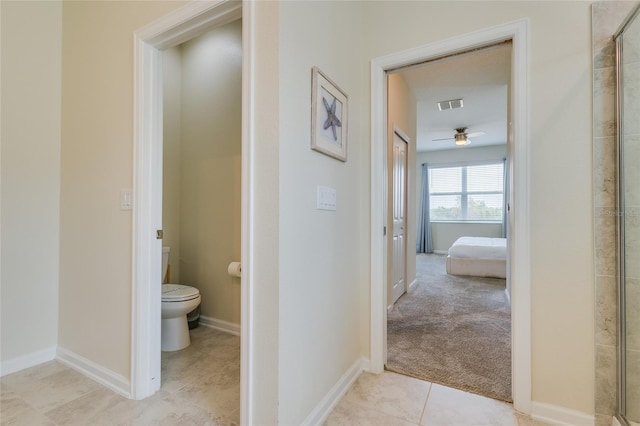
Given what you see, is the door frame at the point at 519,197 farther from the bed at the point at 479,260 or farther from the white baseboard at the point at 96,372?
the bed at the point at 479,260

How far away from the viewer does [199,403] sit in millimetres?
1637

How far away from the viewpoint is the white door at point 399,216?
3.39 metres

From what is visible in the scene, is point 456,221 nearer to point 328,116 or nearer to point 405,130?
point 405,130

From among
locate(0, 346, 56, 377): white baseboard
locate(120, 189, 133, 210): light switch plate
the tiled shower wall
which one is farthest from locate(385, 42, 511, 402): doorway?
locate(0, 346, 56, 377): white baseboard

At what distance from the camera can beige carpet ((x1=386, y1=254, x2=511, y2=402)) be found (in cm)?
191

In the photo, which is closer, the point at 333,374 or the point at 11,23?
the point at 333,374

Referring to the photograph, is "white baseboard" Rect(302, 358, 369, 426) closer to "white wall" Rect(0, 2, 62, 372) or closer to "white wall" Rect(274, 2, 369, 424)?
"white wall" Rect(274, 2, 369, 424)

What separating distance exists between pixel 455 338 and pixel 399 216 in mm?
1508

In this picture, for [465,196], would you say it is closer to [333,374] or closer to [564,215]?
[564,215]

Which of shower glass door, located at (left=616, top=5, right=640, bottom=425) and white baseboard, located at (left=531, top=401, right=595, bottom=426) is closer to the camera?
shower glass door, located at (left=616, top=5, right=640, bottom=425)

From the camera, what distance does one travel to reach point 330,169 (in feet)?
5.30

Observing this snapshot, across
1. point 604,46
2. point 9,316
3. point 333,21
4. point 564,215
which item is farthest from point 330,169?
point 9,316

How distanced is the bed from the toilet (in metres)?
4.25

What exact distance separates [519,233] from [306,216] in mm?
1117
